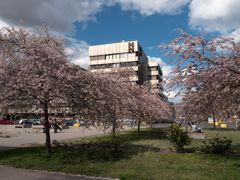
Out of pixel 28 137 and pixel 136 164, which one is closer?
pixel 136 164

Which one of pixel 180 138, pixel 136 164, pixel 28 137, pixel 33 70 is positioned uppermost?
pixel 33 70

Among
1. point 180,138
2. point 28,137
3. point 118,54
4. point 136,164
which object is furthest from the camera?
point 118,54

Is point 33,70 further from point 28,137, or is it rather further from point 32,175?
point 28,137

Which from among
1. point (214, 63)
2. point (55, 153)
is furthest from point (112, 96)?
point (214, 63)

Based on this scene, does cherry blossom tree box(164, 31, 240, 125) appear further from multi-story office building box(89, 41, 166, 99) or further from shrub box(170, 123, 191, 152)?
multi-story office building box(89, 41, 166, 99)

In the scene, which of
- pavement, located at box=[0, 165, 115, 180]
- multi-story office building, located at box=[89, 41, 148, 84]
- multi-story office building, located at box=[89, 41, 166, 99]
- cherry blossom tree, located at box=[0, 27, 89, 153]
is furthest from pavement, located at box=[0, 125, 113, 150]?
multi-story office building, located at box=[89, 41, 166, 99]

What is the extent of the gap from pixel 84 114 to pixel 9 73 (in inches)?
130

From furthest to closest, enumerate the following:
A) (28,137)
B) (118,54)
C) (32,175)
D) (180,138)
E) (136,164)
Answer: (118,54) → (28,137) → (180,138) → (136,164) → (32,175)

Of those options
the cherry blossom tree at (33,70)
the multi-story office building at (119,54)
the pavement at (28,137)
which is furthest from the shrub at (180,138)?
the multi-story office building at (119,54)

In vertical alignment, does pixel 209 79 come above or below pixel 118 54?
below

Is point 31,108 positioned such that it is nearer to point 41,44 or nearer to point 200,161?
point 41,44

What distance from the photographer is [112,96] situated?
36.7ft

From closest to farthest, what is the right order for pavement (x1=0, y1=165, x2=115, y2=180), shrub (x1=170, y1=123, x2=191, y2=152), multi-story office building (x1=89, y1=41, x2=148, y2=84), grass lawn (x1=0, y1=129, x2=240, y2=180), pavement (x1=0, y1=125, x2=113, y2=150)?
pavement (x1=0, y1=165, x2=115, y2=180) < grass lawn (x1=0, y1=129, x2=240, y2=180) < shrub (x1=170, y1=123, x2=191, y2=152) < pavement (x1=0, y1=125, x2=113, y2=150) < multi-story office building (x1=89, y1=41, x2=148, y2=84)

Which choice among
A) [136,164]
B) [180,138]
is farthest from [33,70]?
[180,138]
